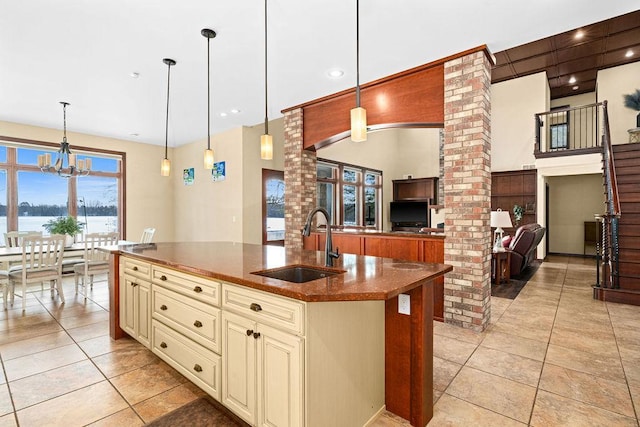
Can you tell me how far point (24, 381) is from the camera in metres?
A: 2.37

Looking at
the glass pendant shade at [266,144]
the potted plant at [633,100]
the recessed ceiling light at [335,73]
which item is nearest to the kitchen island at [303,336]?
the glass pendant shade at [266,144]

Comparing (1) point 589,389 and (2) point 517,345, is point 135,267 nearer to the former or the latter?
(2) point 517,345

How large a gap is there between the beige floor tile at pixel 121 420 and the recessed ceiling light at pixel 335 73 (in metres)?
3.74

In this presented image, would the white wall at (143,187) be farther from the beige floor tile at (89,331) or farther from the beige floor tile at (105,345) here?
the beige floor tile at (105,345)

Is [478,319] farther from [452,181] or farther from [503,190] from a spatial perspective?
[503,190]

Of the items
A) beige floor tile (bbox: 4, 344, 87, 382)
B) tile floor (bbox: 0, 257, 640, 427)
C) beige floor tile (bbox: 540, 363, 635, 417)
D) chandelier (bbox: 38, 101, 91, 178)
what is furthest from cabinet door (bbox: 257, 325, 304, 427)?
chandelier (bbox: 38, 101, 91, 178)

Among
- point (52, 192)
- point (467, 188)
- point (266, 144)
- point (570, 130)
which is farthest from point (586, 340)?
point (52, 192)

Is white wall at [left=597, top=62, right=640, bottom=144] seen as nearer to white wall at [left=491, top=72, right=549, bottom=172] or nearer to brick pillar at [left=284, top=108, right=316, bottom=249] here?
white wall at [left=491, top=72, right=549, bottom=172]

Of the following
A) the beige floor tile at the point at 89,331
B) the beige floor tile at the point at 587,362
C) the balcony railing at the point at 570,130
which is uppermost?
the balcony railing at the point at 570,130

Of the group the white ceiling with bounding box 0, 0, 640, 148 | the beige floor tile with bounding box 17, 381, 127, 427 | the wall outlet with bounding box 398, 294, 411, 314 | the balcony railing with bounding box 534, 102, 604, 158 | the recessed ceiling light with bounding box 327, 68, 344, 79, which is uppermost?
the balcony railing with bounding box 534, 102, 604, 158

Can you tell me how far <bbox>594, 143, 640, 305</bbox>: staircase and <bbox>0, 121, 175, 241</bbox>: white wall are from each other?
8757mm

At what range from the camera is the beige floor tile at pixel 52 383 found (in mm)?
2170

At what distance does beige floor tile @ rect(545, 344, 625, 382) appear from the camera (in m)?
2.43

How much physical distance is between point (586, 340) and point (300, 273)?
9.68ft
